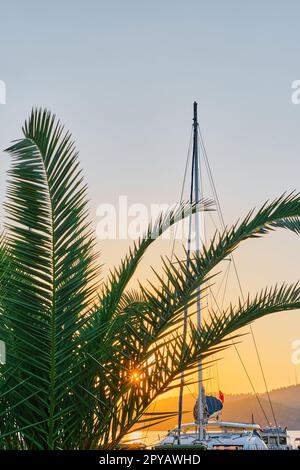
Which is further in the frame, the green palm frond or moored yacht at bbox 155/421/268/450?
moored yacht at bbox 155/421/268/450

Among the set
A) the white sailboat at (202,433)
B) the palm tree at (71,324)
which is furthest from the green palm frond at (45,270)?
the white sailboat at (202,433)

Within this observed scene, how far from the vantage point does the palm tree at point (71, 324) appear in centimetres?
596

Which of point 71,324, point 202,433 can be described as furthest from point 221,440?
point 71,324

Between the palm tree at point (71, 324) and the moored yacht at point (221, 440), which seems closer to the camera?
the palm tree at point (71, 324)

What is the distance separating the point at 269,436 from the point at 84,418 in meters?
29.9

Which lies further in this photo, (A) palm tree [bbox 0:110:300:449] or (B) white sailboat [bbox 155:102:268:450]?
(B) white sailboat [bbox 155:102:268:450]

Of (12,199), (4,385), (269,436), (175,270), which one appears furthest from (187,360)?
(269,436)

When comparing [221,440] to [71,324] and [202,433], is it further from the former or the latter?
[71,324]

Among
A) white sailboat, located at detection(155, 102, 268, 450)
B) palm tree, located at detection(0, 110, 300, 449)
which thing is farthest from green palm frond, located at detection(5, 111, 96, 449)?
white sailboat, located at detection(155, 102, 268, 450)

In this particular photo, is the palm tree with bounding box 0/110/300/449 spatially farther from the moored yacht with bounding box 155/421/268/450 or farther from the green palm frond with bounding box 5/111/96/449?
the moored yacht with bounding box 155/421/268/450

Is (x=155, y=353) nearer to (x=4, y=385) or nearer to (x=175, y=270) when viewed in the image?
(x=175, y=270)

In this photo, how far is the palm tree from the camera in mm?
5957

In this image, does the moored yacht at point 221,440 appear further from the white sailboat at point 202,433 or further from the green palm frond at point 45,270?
the green palm frond at point 45,270

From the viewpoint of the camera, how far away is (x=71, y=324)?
6.00 m
